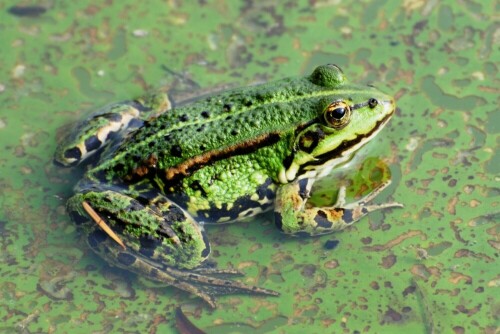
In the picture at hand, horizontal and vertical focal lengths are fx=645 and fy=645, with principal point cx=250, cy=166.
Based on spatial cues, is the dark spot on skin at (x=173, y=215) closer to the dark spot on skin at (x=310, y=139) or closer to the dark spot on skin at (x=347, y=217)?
the dark spot on skin at (x=310, y=139)

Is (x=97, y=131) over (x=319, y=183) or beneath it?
over

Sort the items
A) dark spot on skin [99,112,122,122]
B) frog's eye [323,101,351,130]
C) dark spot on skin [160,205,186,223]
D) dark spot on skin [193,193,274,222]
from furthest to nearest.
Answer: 1. dark spot on skin [99,112,122,122]
2. dark spot on skin [193,193,274,222]
3. dark spot on skin [160,205,186,223]
4. frog's eye [323,101,351,130]

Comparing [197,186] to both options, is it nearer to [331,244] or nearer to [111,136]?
[111,136]

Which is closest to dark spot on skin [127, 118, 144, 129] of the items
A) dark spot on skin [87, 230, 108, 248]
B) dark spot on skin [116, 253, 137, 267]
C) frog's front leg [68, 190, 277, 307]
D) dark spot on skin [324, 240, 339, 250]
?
frog's front leg [68, 190, 277, 307]

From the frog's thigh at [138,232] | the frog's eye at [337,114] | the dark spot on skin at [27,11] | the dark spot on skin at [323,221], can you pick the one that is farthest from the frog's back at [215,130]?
the dark spot on skin at [27,11]

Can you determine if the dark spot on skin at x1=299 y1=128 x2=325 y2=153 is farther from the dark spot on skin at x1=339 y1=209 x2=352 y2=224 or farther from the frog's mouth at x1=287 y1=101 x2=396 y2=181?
the dark spot on skin at x1=339 y1=209 x2=352 y2=224

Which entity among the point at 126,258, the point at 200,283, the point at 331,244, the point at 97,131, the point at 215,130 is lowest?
the point at 200,283

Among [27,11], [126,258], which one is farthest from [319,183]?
[27,11]
